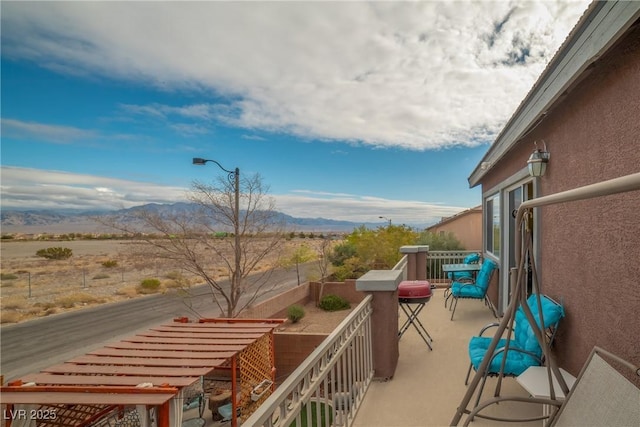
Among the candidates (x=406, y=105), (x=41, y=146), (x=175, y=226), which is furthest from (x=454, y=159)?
(x=41, y=146)

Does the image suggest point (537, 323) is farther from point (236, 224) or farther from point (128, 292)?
point (128, 292)

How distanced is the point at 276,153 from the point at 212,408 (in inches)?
929

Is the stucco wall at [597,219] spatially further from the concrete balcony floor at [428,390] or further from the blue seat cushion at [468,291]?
the blue seat cushion at [468,291]

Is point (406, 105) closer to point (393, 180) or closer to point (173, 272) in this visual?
point (173, 272)

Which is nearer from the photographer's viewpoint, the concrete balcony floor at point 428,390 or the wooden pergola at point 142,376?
the concrete balcony floor at point 428,390

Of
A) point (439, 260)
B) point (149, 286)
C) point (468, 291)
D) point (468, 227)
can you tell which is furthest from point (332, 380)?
point (149, 286)

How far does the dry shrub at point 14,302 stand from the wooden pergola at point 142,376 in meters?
22.7

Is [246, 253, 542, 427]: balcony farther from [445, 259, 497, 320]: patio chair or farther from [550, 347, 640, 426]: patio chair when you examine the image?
[445, 259, 497, 320]: patio chair

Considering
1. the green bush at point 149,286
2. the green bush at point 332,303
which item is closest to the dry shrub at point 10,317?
the green bush at point 149,286

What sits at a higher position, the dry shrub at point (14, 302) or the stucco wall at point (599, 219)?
the stucco wall at point (599, 219)

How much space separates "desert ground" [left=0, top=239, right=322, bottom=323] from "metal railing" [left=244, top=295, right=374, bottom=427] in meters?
10.1

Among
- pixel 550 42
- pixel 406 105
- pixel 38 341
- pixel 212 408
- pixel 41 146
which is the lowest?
pixel 38 341

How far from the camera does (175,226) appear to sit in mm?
11609

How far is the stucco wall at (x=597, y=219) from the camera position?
1.97 meters
